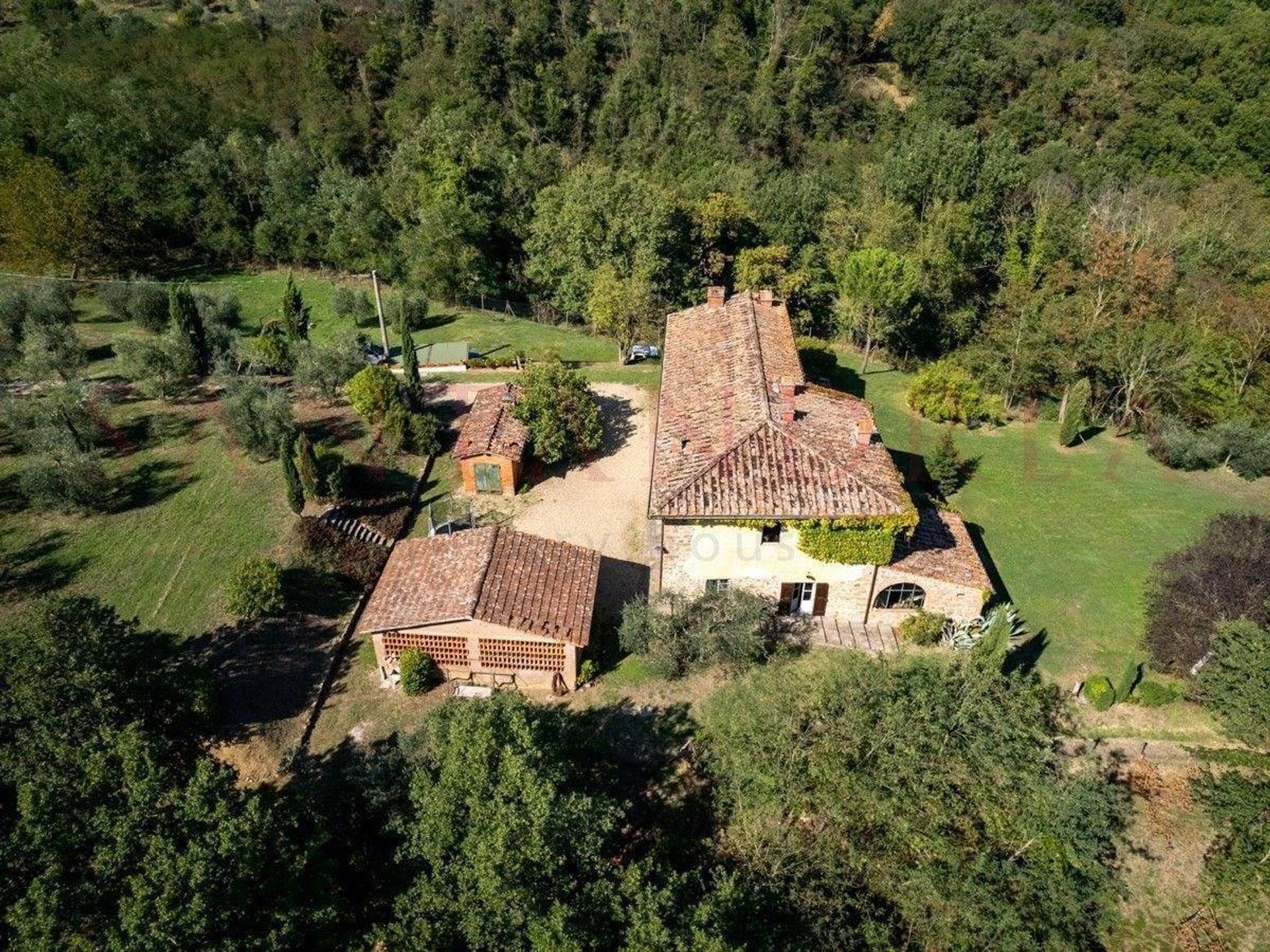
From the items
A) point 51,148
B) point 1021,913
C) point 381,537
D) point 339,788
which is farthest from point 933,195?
point 51,148

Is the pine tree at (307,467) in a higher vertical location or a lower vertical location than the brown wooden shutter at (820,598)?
higher

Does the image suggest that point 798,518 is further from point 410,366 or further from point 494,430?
point 410,366

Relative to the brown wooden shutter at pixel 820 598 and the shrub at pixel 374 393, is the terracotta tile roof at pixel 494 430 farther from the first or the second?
the brown wooden shutter at pixel 820 598

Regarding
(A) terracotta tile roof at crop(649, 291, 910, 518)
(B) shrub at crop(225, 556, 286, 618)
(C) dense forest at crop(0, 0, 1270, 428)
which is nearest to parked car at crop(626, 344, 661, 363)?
(C) dense forest at crop(0, 0, 1270, 428)

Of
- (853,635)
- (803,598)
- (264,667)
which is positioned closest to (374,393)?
(264,667)

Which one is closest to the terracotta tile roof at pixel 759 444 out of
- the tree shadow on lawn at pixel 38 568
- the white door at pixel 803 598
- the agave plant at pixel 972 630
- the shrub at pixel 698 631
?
the shrub at pixel 698 631
